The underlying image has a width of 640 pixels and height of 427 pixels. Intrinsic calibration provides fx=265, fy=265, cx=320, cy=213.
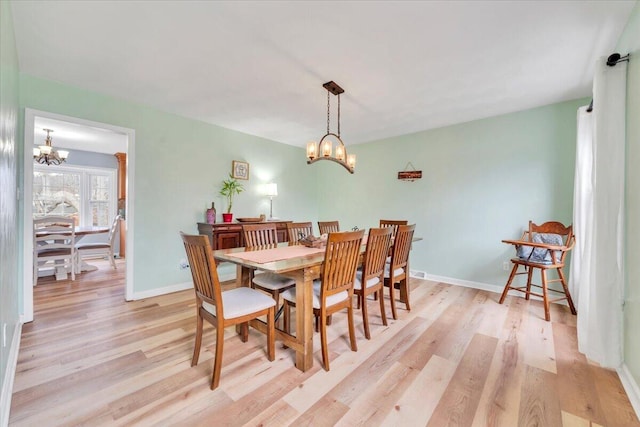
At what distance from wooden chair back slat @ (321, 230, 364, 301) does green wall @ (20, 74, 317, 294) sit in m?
2.55

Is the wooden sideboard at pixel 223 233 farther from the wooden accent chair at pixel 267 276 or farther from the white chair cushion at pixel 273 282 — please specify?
the white chair cushion at pixel 273 282

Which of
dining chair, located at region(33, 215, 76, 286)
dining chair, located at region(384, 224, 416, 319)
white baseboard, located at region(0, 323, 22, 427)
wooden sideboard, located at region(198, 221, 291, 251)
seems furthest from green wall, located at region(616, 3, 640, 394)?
dining chair, located at region(33, 215, 76, 286)

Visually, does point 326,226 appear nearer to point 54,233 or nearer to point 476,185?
point 476,185

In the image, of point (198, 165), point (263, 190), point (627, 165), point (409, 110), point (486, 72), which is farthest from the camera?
point (263, 190)

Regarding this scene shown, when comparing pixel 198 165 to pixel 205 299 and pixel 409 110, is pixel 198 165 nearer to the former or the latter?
pixel 205 299

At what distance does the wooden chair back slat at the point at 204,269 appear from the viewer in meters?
1.55

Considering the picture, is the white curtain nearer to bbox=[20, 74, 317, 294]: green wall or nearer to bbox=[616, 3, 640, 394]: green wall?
bbox=[616, 3, 640, 394]: green wall

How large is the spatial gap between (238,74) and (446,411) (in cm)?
293

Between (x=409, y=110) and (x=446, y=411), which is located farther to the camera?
(x=409, y=110)

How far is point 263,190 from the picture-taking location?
14.9 feet

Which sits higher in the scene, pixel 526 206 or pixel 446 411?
pixel 526 206

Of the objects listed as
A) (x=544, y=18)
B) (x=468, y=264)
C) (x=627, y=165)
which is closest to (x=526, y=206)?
(x=468, y=264)

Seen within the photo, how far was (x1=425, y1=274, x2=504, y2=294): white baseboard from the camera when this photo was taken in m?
3.46

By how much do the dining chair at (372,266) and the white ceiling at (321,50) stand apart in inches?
56.6
